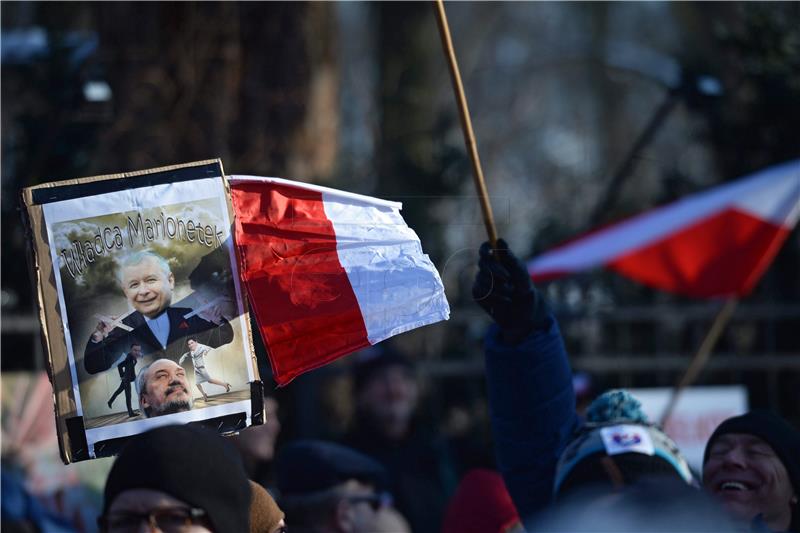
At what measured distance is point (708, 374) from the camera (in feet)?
24.9

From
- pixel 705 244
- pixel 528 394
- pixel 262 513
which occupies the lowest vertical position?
pixel 262 513

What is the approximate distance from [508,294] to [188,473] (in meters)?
1.07

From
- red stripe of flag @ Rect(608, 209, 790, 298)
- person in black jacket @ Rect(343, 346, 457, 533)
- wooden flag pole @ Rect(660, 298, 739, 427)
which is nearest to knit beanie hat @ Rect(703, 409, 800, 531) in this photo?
wooden flag pole @ Rect(660, 298, 739, 427)

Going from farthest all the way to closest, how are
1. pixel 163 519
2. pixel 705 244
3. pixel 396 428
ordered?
pixel 705 244 < pixel 396 428 < pixel 163 519

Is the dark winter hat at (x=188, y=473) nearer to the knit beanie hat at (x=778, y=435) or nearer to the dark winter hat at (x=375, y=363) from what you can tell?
the knit beanie hat at (x=778, y=435)

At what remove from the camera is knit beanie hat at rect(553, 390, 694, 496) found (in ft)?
9.48

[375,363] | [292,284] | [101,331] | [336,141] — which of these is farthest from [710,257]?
[101,331]

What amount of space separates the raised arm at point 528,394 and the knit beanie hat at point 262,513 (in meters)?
0.71

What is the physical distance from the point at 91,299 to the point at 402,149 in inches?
224

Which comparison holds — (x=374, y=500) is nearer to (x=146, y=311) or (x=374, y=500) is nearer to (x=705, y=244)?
(x=146, y=311)

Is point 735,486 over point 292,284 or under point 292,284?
under

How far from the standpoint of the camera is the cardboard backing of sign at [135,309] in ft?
9.40

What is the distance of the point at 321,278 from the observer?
3.17m

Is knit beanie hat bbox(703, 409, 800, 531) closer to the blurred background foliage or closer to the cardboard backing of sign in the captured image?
the cardboard backing of sign
